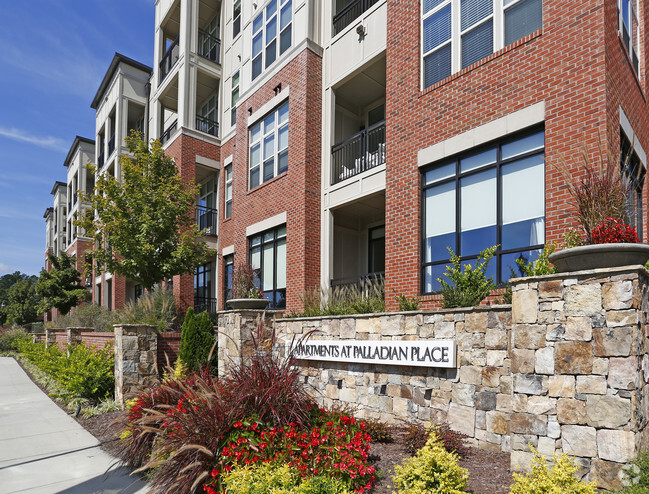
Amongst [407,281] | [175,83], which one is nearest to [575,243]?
[407,281]

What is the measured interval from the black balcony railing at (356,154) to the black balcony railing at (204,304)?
8.91m

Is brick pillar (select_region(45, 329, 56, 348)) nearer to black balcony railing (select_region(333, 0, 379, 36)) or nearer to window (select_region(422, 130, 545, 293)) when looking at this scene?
black balcony railing (select_region(333, 0, 379, 36))

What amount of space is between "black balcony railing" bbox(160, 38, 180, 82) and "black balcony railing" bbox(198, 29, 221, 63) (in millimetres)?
1084

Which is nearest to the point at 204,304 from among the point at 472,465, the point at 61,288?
the point at 472,465

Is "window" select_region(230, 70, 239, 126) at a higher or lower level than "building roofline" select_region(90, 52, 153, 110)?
lower

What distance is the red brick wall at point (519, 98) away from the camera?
7230 mm

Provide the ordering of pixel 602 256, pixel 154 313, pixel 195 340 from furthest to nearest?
pixel 154 313, pixel 195 340, pixel 602 256

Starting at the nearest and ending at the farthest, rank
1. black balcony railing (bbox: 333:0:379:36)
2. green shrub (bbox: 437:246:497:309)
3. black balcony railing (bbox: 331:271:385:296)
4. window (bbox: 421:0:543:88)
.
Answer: green shrub (bbox: 437:246:497:309)
window (bbox: 421:0:543:88)
black balcony railing (bbox: 331:271:385:296)
black balcony railing (bbox: 333:0:379:36)

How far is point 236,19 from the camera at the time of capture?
750 inches

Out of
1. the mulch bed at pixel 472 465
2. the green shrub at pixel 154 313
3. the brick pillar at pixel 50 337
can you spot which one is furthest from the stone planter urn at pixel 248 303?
the brick pillar at pixel 50 337

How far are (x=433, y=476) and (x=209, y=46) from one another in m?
21.5

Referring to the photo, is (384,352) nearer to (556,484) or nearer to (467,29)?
(556,484)

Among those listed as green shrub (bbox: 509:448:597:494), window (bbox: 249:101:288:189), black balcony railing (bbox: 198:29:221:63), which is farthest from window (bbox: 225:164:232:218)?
green shrub (bbox: 509:448:597:494)

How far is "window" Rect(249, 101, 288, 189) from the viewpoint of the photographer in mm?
14328
